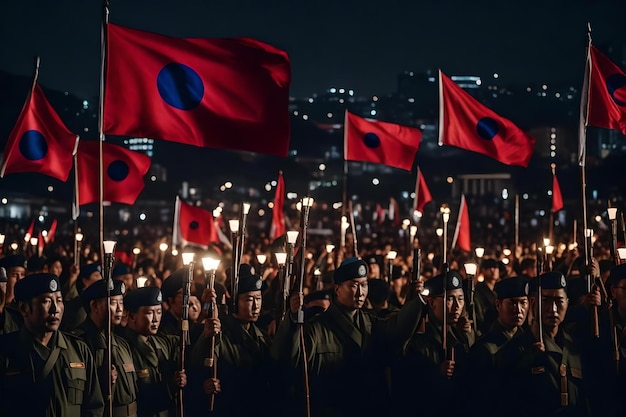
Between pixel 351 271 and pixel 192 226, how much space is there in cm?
1289

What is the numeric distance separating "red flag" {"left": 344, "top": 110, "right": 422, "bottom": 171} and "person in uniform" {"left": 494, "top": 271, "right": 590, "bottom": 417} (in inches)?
379

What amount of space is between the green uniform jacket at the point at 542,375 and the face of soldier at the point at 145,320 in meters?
2.98

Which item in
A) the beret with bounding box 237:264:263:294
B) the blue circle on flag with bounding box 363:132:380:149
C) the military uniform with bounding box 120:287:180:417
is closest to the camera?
the military uniform with bounding box 120:287:180:417

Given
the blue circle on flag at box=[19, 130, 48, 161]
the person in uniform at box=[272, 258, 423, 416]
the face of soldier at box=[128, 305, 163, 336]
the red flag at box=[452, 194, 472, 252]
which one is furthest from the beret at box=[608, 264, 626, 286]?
the red flag at box=[452, 194, 472, 252]

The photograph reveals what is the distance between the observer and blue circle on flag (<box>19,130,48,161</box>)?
13.6 metres

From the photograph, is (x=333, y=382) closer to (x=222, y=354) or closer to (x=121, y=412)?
(x=222, y=354)

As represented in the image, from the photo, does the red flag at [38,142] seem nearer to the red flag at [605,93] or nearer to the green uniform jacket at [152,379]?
the green uniform jacket at [152,379]

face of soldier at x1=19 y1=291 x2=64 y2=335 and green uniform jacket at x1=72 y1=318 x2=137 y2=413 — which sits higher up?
face of soldier at x1=19 y1=291 x2=64 y2=335

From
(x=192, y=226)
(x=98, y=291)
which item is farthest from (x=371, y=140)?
(x=98, y=291)

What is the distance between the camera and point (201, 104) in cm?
926

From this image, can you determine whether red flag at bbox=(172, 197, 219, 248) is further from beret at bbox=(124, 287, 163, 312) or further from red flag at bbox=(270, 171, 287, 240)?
beret at bbox=(124, 287, 163, 312)

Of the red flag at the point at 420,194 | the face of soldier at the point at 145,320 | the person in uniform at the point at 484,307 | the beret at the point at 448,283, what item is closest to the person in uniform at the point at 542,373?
the beret at the point at 448,283

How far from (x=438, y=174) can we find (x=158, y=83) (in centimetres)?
11288

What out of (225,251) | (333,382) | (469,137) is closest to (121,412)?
(333,382)
